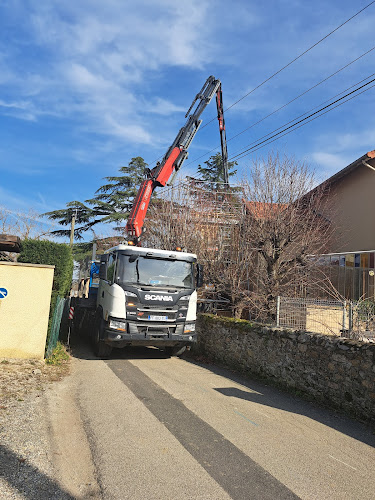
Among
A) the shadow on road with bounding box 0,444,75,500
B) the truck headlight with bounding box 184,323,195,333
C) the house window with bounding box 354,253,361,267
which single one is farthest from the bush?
the house window with bounding box 354,253,361,267

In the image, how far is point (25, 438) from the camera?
4789 millimetres

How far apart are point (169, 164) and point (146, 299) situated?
603 cm

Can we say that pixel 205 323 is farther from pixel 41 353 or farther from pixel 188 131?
pixel 188 131

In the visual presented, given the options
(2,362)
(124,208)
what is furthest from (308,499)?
(124,208)

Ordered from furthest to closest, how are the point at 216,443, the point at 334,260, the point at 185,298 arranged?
the point at 334,260
the point at 185,298
the point at 216,443

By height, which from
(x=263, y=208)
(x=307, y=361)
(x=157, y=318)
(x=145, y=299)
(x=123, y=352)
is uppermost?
(x=263, y=208)

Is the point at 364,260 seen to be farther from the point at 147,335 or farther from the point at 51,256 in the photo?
the point at 51,256

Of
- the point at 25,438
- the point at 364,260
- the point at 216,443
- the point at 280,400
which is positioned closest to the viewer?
the point at 25,438

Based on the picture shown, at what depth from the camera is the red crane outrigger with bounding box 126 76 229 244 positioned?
1345 cm

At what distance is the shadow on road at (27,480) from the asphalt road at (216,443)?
43 cm

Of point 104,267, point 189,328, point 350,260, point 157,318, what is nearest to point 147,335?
point 157,318

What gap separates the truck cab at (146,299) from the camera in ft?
32.4

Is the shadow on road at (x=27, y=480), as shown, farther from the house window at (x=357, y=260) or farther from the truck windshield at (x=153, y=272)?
the house window at (x=357, y=260)

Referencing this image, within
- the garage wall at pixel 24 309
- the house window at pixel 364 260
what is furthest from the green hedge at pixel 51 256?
the house window at pixel 364 260
